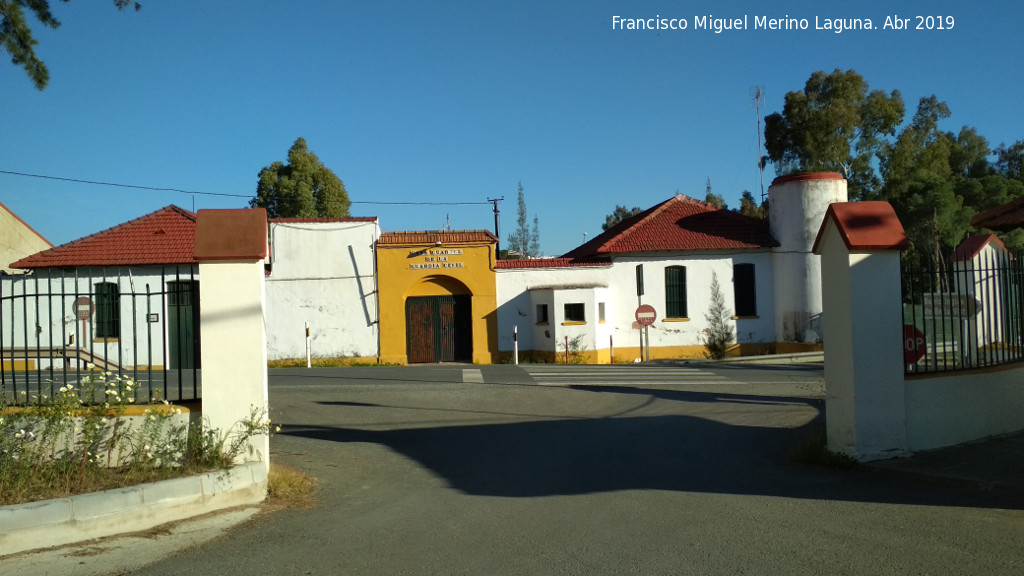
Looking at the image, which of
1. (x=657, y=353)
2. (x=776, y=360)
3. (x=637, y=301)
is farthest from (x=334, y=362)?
(x=776, y=360)

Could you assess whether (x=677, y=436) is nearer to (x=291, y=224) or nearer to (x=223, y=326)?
(x=223, y=326)

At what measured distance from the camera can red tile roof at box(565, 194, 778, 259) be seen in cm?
3130

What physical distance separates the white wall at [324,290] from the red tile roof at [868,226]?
22216 mm

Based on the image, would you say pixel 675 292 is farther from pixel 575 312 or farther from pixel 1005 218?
pixel 1005 218

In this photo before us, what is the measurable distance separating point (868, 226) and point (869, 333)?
44.0 inches

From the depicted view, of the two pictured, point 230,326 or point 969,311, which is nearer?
point 230,326

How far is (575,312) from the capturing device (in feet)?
95.5

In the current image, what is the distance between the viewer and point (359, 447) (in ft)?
34.5

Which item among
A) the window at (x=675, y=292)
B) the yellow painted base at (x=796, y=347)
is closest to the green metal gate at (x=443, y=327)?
the window at (x=675, y=292)

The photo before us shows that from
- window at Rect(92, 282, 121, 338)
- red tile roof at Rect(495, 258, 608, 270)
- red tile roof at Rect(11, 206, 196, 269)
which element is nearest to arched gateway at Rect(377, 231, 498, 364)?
red tile roof at Rect(495, 258, 608, 270)

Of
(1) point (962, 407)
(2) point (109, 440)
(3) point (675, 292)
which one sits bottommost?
(1) point (962, 407)

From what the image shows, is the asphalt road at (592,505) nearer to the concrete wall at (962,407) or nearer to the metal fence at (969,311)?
the concrete wall at (962,407)

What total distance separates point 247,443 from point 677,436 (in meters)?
5.93

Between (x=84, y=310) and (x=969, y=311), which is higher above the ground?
(x=84, y=310)
